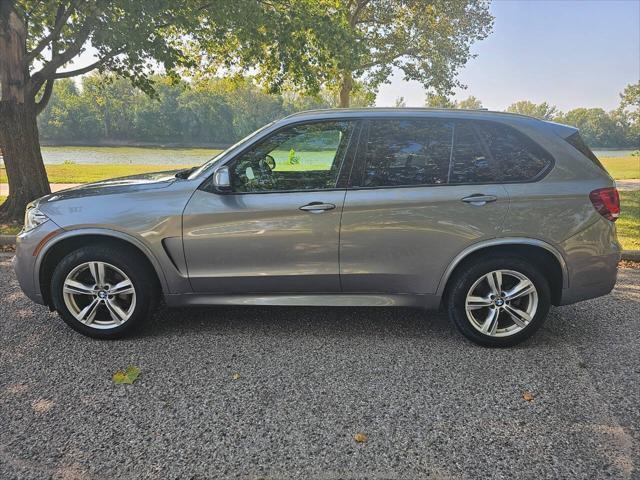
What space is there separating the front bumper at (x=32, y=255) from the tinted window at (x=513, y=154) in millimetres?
3334

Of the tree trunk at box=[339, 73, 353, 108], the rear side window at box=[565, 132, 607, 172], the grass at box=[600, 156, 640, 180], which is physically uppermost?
the tree trunk at box=[339, 73, 353, 108]

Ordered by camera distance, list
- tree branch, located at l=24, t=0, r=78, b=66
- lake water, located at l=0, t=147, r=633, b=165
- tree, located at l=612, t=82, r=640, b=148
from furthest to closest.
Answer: tree, located at l=612, t=82, r=640, b=148, lake water, located at l=0, t=147, r=633, b=165, tree branch, located at l=24, t=0, r=78, b=66

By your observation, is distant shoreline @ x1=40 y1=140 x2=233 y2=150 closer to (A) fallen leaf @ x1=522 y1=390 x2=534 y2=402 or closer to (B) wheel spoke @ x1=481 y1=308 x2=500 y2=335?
(B) wheel spoke @ x1=481 y1=308 x2=500 y2=335

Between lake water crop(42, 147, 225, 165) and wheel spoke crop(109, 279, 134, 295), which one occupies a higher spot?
wheel spoke crop(109, 279, 134, 295)

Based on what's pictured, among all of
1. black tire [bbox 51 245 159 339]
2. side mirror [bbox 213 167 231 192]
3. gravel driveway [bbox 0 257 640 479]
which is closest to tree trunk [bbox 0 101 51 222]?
gravel driveway [bbox 0 257 640 479]

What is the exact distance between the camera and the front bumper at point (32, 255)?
335cm

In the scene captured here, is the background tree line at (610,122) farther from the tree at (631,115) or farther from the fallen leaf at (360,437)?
the fallen leaf at (360,437)

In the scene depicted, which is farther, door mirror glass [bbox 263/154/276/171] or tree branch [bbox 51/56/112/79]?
tree branch [bbox 51/56/112/79]

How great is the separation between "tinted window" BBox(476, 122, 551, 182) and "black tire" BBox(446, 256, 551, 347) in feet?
2.05

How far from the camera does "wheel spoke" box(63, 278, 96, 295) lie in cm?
338

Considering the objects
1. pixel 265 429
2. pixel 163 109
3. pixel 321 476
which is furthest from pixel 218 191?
pixel 163 109

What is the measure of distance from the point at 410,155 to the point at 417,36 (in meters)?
18.3

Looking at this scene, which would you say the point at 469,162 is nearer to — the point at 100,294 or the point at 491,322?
the point at 491,322

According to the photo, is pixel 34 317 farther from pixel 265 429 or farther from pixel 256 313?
pixel 265 429
